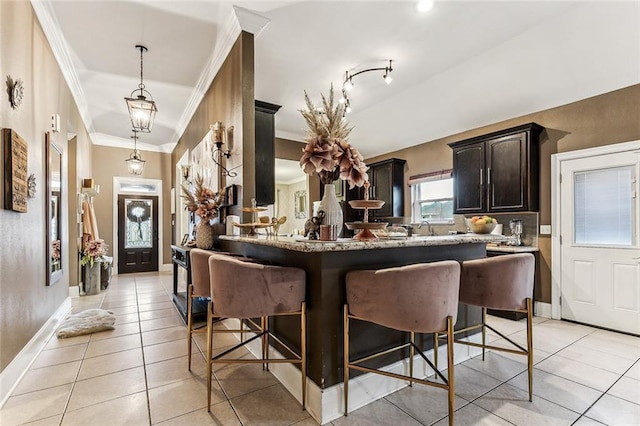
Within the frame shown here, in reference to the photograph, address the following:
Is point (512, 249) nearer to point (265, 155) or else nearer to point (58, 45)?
point (265, 155)

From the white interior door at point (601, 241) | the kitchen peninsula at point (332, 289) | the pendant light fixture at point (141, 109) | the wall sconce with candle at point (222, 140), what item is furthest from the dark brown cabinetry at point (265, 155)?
the white interior door at point (601, 241)

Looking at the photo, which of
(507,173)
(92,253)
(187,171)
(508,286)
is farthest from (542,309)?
(92,253)

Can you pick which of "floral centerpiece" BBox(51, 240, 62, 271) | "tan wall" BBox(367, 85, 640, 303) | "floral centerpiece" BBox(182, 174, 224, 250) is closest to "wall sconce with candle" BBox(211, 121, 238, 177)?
"floral centerpiece" BBox(182, 174, 224, 250)

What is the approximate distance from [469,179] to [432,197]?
1.11 meters

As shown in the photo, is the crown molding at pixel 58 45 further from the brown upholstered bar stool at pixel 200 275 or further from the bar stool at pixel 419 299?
the bar stool at pixel 419 299

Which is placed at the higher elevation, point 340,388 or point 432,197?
point 432,197

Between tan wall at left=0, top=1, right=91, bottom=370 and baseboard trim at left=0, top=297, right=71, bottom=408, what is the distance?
2.1 inches

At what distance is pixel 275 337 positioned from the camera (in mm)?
2254

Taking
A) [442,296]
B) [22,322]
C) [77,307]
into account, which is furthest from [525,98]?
[77,307]

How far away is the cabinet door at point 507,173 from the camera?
392cm

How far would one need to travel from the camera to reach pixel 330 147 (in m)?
1.83

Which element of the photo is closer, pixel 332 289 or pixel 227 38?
pixel 332 289

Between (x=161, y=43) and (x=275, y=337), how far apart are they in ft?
10.9

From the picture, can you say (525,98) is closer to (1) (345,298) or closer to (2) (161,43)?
(1) (345,298)
